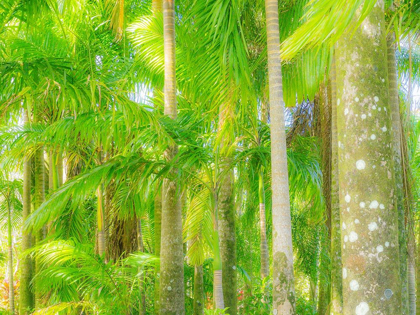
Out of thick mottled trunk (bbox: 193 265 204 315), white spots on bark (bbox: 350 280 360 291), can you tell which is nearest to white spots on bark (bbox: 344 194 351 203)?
white spots on bark (bbox: 350 280 360 291)

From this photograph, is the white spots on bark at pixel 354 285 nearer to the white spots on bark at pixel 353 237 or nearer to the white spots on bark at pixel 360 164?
the white spots on bark at pixel 353 237

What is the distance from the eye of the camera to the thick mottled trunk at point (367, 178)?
267 cm

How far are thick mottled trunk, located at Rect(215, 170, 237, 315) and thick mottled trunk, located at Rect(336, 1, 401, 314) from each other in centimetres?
395

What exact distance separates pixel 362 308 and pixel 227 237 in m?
4.16

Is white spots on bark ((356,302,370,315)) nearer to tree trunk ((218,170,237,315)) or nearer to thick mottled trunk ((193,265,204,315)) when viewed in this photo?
tree trunk ((218,170,237,315))

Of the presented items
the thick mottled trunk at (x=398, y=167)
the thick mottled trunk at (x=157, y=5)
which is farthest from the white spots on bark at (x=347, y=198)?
the thick mottled trunk at (x=157, y=5)

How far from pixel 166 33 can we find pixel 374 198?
4418 millimetres

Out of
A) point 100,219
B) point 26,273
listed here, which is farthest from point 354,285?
point 26,273

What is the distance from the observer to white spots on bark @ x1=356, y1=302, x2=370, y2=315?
265 cm

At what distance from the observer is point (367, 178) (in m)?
2.73

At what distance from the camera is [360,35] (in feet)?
9.39

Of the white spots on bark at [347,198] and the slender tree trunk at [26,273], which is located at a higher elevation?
the white spots on bark at [347,198]

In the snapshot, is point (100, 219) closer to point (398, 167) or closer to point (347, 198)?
point (398, 167)

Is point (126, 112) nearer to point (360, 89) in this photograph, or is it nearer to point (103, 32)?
point (360, 89)
